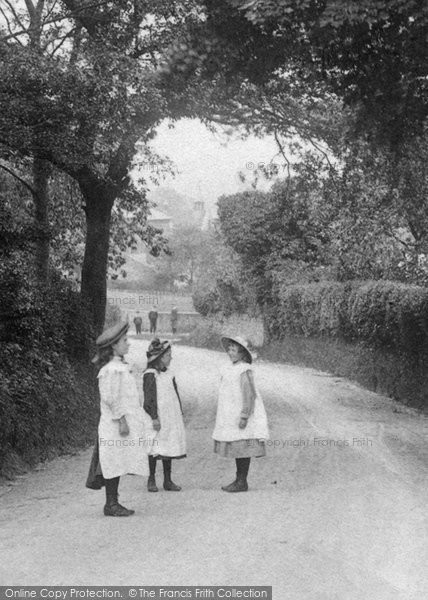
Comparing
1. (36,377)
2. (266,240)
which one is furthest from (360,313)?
(36,377)

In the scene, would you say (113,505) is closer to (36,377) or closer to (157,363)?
(157,363)

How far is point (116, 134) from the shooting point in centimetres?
1203

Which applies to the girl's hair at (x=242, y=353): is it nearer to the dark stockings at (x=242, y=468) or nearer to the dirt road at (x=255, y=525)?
the dark stockings at (x=242, y=468)

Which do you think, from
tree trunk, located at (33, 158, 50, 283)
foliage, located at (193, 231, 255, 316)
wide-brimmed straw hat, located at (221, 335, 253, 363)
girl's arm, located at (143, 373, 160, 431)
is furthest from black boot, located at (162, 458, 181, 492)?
foliage, located at (193, 231, 255, 316)

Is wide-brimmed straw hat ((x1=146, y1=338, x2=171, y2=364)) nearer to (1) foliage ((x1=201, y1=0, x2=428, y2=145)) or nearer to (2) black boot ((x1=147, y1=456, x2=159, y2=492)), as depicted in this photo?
(2) black boot ((x1=147, y1=456, x2=159, y2=492))

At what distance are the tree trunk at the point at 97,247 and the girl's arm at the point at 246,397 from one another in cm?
708

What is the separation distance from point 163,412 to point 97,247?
7.48 meters

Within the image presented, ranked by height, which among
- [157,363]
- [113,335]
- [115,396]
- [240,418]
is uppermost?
[113,335]

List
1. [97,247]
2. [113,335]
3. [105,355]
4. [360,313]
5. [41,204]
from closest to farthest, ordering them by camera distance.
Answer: [113,335] < [105,355] < [97,247] < [41,204] < [360,313]

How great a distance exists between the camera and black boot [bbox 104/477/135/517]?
6.85 metres

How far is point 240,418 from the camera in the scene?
8234 millimetres

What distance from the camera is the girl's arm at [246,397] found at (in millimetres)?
8180

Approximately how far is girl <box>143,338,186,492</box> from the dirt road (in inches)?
14.4

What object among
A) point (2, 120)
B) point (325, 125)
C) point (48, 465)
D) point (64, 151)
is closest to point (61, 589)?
point (48, 465)
